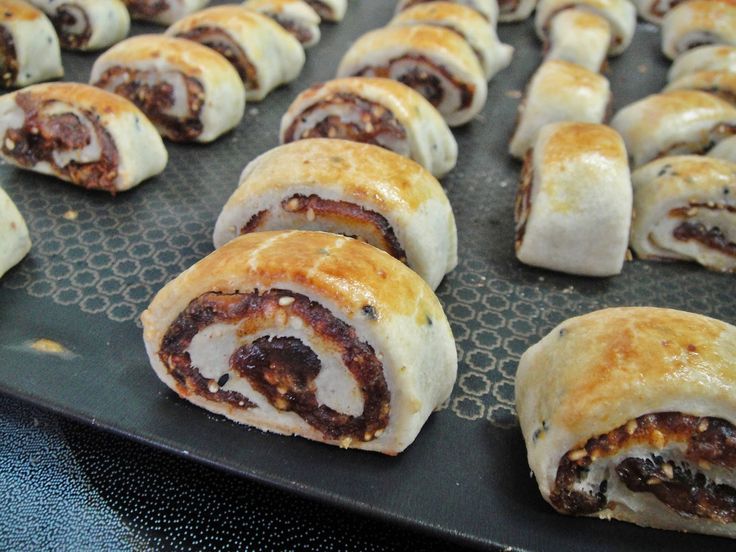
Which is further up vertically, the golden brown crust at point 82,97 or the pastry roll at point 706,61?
the golden brown crust at point 82,97

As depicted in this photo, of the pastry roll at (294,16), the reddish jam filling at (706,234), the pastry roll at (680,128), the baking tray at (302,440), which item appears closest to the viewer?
the baking tray at (302,440)

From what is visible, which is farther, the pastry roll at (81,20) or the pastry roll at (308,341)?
the pastry roll at (81,20)

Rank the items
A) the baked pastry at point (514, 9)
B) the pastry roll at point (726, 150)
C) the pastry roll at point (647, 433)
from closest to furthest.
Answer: the pastry roll at point (647, 433) → the pastry roll at point (726, 150) → the baked pastry at point (514, 9)

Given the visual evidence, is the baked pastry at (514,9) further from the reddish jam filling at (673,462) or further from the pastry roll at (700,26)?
the reddish jam filling at (673,462)

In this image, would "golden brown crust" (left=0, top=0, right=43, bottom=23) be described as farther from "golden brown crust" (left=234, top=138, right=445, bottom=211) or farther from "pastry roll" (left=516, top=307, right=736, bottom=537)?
"pastry roll" (left=516, top=307, right=736, bottom=537)

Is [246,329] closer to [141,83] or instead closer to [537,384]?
[537,384]

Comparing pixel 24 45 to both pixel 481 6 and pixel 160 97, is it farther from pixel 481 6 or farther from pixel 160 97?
pixel 481 6

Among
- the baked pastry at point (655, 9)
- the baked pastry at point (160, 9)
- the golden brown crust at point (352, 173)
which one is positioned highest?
the golden brown crust at point (352, 173)

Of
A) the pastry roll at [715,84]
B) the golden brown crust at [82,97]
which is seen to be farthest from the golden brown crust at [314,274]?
the pastry roll at [715,84]
